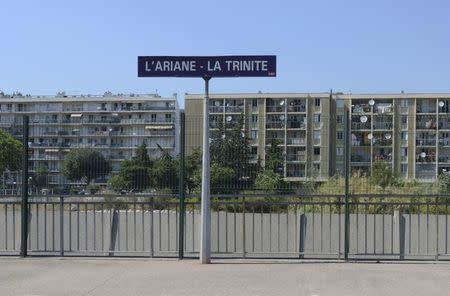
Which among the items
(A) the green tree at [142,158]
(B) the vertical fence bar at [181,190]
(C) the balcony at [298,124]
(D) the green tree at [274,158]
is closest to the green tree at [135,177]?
(A) the green tree at [142,158]

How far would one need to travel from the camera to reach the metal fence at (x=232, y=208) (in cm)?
1198

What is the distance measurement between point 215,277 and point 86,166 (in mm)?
3884

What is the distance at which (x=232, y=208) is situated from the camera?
12219 mm

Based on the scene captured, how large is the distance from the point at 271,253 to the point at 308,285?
2741mm

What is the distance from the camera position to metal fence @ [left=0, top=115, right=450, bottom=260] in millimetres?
11984

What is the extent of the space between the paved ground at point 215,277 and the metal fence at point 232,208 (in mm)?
534

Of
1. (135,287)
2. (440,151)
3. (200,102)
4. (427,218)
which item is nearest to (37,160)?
(200,102)

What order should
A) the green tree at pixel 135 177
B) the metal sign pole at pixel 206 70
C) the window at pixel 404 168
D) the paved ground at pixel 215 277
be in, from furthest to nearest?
the window at pixel 404 168 → the green tree at pixel 135 177 → the metal sign pole at pixel 206 70 → the paved ground at pixel 215 277

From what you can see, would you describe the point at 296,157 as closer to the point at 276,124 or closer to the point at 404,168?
the point at 276,124

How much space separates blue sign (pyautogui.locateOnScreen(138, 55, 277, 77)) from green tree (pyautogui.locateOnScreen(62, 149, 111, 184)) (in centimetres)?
211

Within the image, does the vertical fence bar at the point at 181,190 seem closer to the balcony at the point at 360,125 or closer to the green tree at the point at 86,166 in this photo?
the green tree at the point at 86,166

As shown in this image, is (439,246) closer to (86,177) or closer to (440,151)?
(440,151)

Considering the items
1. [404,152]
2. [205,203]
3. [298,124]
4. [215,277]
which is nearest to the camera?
[215,277]

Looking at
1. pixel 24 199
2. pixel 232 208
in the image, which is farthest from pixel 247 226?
pixel 24 199
